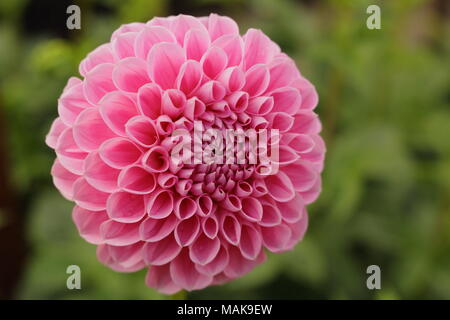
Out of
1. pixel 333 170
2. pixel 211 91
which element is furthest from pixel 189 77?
pixel 333 170

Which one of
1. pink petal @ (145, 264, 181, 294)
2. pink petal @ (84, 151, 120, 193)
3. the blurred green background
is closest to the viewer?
pink petal @ (84, 151, 120, 193)

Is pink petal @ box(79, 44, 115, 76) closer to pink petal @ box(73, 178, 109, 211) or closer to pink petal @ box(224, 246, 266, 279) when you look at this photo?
pink petal @ box(73, 178, 109, 211)

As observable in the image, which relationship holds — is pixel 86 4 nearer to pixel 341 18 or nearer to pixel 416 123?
pixel 341 18

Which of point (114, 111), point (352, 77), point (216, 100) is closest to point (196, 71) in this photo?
point (216, 100)

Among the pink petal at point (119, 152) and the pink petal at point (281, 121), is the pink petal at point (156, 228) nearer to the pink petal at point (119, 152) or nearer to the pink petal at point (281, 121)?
the pink petal at point (119, 152)

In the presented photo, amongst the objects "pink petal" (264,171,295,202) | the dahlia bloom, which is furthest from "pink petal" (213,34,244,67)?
"pink petal" (264,171,295,202)
